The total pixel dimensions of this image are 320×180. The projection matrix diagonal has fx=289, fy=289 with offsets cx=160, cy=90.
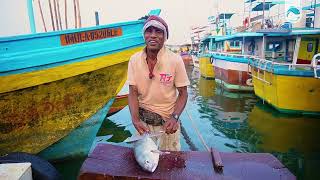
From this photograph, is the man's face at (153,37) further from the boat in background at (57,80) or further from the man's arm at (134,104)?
the boat in background at (57,80)

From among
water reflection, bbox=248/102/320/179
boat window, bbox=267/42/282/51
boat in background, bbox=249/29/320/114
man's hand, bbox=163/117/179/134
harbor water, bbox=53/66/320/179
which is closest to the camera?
man's hand, bbox=163/117/179/134

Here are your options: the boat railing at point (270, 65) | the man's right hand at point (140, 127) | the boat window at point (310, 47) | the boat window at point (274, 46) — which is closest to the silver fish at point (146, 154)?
the man's right hand at point (140, 127)

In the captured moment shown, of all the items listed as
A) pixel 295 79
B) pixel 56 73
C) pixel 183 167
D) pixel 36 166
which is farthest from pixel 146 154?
pixel 295 79

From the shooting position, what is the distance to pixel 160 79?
113 inches

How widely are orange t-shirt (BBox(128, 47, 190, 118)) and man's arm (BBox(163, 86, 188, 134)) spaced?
0.07 m

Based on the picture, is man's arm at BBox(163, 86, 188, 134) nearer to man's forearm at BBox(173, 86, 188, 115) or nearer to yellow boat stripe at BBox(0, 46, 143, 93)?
man's forearm at BBox(173, 86, 188, 115)

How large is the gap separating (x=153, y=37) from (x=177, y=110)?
769 mm

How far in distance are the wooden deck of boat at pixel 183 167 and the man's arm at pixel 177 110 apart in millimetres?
516

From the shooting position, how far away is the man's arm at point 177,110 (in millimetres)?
2818

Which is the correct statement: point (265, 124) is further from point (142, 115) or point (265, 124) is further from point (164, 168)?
point (164, 168)

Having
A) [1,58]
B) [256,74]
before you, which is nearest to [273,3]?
[256,74]

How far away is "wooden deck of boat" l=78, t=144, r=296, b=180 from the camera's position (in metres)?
1.96

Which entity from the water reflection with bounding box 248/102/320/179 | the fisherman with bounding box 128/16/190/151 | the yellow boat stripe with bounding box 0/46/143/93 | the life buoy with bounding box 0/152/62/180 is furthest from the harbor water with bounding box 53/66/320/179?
the fisherman with bounding box 128/16/190/151

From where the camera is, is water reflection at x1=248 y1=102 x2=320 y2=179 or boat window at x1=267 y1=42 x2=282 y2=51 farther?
boat window at x1=267 y1=42 x2=282 y2=51
